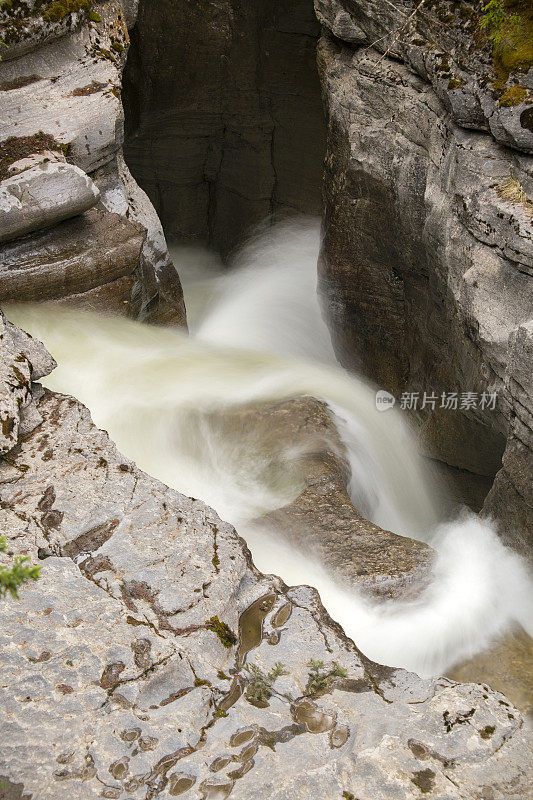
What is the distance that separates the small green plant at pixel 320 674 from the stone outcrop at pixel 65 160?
15.8 feet

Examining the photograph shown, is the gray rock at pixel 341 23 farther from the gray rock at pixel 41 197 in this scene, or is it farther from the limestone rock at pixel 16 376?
the limestone rock at pixel 16 376

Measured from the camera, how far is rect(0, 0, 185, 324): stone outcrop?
6766mm

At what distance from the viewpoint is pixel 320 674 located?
11.6ft

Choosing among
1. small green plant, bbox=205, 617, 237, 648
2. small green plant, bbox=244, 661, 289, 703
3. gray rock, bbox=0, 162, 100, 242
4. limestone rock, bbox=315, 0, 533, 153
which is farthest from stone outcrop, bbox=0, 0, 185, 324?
small green plant, bbox=244, 661, 289, 703

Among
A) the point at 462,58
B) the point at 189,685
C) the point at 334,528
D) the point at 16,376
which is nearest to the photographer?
the point at 189,685

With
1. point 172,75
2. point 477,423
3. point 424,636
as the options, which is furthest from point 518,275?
point 172,75

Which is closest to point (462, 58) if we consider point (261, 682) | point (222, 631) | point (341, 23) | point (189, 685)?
point (341, 23)

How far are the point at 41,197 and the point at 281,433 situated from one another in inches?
121

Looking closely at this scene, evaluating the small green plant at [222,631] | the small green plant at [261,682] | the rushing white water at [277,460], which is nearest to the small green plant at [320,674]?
the small green plant at [261,682]

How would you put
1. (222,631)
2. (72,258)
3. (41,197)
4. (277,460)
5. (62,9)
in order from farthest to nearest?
1. (72,258)
2. (62,9)
3. (41,197)
4. (277,460)
5. (222,631)

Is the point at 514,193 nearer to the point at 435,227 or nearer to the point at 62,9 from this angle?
the point at 435,227

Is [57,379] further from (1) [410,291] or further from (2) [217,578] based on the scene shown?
(1) [410,291]

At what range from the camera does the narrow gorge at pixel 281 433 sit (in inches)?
125

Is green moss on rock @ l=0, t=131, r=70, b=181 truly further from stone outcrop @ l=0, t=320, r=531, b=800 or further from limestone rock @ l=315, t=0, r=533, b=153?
stone outcrop @ l=0, t=320, r=531, b=800
